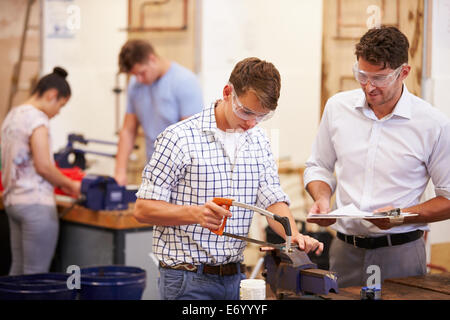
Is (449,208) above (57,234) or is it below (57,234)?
above

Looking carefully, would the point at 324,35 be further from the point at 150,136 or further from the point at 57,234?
the point at 57,234

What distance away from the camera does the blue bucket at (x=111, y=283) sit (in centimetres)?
337

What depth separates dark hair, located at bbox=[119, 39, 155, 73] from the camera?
14.8 ft

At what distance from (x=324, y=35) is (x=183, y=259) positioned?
1.89 m

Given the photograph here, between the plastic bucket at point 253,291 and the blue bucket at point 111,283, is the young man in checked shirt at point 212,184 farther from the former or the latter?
the blue bucket at point 111,283

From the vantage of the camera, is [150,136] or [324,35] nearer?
[324,35]

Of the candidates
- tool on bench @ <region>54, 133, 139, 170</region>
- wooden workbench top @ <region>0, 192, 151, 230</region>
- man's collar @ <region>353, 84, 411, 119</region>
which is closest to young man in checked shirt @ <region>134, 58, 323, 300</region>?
man's collar @ <region>353, 84, 411, 119</region>

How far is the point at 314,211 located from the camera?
297 centimetres

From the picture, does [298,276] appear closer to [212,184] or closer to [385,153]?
[212,184]

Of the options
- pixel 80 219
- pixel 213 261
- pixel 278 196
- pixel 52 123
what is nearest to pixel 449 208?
pixel 278 196

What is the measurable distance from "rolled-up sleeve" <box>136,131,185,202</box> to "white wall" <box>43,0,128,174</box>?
11.9 feet

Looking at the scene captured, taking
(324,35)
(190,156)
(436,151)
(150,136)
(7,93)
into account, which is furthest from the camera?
(7,93)

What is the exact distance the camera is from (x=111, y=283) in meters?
3.40

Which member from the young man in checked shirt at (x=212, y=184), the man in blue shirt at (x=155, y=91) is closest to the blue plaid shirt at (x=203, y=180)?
the young man in checked shirt at (x=212, y=184)
